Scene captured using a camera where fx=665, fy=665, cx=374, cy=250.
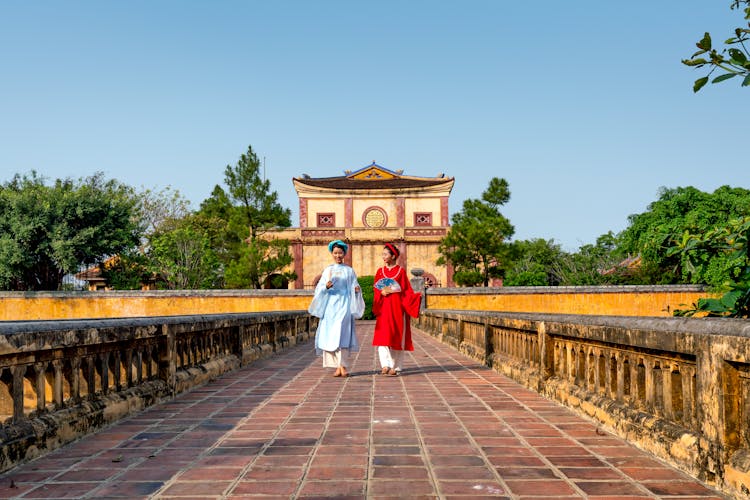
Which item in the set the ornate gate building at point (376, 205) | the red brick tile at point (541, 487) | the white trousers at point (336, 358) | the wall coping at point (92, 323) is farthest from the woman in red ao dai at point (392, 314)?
the ornate gate building at point (376, 205)

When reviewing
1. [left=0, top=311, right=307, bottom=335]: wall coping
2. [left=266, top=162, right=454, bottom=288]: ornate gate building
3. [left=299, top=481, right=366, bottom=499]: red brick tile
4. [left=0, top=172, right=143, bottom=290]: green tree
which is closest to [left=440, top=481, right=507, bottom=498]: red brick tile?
[left=299, top=481, right=366, bottom=499]: red brick tile

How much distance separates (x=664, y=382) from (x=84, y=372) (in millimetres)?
4408

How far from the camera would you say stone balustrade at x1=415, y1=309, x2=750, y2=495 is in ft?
11.5

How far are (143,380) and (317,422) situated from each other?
7.05 feet

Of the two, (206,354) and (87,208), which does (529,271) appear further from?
(206,354)

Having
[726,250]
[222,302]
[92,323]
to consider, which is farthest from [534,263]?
[92,323]

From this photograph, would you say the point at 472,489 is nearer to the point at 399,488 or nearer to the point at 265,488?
the point at 399,488

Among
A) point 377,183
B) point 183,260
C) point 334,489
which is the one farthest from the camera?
point 377,183

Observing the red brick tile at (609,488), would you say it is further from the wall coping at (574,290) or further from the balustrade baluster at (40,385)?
the wall coping at (574,290)

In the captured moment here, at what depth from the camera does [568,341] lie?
258 inches

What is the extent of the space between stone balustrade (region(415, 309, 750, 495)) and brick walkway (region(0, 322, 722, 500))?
0.52 feet

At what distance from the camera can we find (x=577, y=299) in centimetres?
3372

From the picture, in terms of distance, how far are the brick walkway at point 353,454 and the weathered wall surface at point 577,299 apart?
27023 mm

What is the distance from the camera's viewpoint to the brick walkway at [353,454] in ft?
11.8
